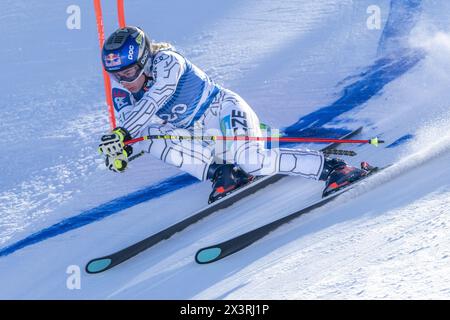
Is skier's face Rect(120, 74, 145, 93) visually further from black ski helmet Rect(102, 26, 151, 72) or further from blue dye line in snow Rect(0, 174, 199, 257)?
blue dye line in snow Rect(0, 174, 199, 257)

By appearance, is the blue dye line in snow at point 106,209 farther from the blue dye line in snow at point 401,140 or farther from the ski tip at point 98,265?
the blue dye line in snow at point 401,140

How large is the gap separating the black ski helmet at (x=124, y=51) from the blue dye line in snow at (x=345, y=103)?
111 cm

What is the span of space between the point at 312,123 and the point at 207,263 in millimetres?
2094

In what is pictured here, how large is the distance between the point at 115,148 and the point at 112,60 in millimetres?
611

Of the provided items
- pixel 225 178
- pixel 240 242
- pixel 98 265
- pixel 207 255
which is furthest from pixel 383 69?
pixel 98 265

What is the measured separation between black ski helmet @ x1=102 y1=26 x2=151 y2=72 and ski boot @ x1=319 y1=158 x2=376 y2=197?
142 centimetres

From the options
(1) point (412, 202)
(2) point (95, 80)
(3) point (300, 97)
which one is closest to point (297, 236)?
(1) point (412, 202)

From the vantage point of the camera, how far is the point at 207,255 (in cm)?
467

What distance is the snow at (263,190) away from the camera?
4230mm

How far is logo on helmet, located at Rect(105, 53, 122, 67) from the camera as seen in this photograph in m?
5.02

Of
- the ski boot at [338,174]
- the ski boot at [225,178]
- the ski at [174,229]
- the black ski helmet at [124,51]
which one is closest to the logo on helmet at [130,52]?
the black ski helmet at [124,51]

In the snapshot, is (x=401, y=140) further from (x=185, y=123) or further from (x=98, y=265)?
(x=98, y=265)

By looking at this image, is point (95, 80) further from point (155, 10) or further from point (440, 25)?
point (440, 25)

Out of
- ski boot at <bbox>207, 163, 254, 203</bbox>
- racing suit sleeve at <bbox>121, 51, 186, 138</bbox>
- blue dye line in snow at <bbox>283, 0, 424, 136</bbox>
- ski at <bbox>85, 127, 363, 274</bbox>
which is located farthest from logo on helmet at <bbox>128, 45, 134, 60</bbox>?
blue dye line in snow at <bbox>283, 0, 424, 136</bbox>
